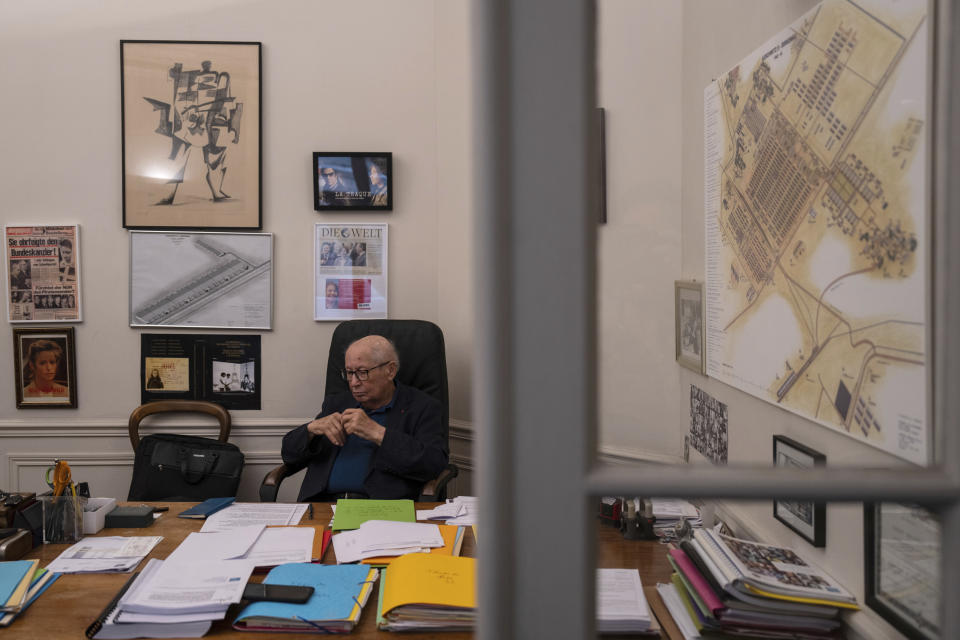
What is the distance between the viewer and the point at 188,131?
10.7 ft

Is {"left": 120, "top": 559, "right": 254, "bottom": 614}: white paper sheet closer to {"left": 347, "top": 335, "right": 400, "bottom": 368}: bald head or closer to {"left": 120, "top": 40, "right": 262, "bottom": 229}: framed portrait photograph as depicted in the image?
{"left": 347, "top": 335, "right": 400, "bottom": 368}: bald head

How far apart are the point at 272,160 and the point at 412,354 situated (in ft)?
3.99

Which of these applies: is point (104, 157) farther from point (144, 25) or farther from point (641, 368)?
point (641, 368)

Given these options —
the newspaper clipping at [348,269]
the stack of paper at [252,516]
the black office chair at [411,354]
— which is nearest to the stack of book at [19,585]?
the stack of paper at [252,516]

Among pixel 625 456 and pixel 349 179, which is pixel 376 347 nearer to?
pixel 349 179

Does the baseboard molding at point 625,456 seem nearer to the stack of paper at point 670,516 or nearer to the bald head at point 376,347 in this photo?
the stack of paper at point 670,516

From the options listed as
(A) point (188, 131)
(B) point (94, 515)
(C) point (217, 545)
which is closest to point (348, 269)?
(A) point (188, 131)

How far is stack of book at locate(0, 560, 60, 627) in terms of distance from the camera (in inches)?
53.7

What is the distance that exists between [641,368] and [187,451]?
268 centimetres

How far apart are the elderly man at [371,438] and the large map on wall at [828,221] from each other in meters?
1.66

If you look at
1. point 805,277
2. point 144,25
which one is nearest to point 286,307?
point 144,25

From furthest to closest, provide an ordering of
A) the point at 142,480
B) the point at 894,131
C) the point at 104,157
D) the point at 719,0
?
the point at 104,157, the point at 142,480, the point at 719,0, the point at 894,131

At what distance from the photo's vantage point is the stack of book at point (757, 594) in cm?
112

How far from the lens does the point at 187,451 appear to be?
310cm
